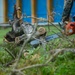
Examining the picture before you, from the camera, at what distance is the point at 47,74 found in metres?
4.32

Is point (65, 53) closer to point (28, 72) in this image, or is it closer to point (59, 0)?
point (28, 72)

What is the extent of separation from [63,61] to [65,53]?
205mm

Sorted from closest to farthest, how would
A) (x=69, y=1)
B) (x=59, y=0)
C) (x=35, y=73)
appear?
1. (x=35, y=73)
2. (x=69, y=1)
3. (x=59, y=0)

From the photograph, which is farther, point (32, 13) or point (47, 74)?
point (32, 13)

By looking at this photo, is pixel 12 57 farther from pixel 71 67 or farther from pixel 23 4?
pixel 23 4

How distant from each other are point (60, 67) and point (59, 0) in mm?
10906

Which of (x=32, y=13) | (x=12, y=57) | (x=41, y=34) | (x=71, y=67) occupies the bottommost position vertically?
(x=32, y=13)

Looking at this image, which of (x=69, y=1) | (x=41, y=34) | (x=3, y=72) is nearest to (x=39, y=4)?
(x=69, y=1)

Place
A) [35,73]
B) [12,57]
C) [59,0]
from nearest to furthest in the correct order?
[35,73] → [12,57] → [59,0]

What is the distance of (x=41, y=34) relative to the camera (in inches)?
310

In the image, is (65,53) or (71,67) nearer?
(71,67)

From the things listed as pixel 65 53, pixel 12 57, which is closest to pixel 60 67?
pixel 65 53

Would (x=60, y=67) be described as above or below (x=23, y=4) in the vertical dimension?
above

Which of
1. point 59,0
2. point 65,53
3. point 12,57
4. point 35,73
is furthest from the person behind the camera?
point 59,0
